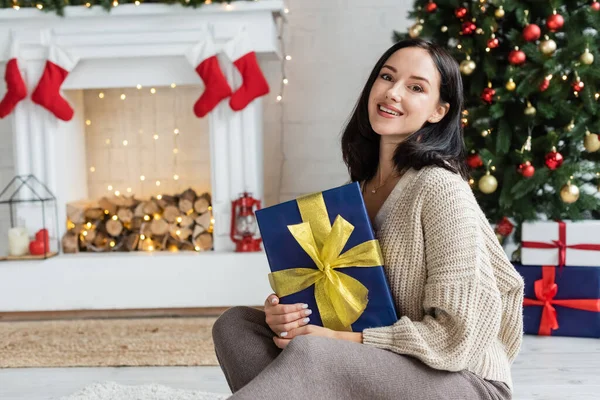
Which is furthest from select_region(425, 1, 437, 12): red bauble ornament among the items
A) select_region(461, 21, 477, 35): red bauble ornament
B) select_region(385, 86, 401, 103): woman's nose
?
select_region(385, 86, 401, 103): woman's nose

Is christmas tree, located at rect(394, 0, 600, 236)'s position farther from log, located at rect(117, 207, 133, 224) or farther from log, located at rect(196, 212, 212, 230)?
log, located at rect(117, 207, 133, 224)

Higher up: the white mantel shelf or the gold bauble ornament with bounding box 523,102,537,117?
the gold bauble ornament with bounding box 523,102,537,117

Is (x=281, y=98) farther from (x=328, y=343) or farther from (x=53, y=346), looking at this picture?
(x=328, y=343)

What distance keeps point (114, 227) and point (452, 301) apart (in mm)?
2434

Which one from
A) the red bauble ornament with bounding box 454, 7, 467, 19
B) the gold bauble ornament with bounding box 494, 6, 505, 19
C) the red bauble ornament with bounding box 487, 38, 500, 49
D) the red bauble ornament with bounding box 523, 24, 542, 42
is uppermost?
the red bauble ornament with bounding box 454, 7, 467, 19

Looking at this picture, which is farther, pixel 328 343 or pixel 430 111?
pixel 430 111

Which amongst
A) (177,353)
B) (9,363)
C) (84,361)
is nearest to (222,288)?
(177,353)

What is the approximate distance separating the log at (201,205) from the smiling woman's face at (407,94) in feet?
6.29

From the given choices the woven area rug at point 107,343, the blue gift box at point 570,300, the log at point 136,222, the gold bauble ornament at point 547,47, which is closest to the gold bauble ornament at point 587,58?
the gold bauble ornament at point 547,47

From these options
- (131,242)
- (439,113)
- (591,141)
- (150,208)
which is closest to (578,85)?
(591,141)

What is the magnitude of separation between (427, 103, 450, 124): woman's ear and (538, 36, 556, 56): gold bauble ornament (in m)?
1.25

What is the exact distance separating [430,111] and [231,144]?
1777 millimetres

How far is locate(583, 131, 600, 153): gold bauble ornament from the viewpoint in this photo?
8.03 ft

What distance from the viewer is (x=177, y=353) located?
2410mm
